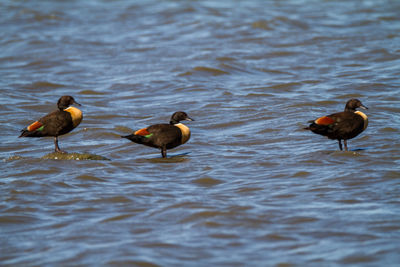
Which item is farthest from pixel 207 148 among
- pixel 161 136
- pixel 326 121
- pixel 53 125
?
pixel 53 125

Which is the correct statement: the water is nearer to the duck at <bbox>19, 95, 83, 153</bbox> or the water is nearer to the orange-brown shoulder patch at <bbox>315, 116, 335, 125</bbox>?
the duck at <bbox>19, 95, 83, 153</bbox>

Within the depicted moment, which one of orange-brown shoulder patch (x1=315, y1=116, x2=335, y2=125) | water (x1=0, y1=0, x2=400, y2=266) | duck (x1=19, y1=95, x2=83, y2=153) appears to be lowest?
water (x1=0, y1=0, x2=400, y2=266)

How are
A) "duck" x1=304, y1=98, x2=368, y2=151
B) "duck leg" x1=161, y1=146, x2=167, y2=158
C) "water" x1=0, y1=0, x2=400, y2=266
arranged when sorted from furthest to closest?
"duck leg" x1=161, y1=146, x2=167, y2=158
"duck" x1=304, y1=98, x2=368, y2=151
"water" x1=0, y1=0, x2=400, y2=266

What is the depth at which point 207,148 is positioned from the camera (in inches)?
429

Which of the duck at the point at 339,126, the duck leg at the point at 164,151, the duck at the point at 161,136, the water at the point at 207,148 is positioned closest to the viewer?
the water at the point at 207,148

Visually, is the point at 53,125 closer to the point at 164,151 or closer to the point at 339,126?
the point at 164,151

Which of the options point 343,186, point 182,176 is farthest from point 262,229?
point 182,176

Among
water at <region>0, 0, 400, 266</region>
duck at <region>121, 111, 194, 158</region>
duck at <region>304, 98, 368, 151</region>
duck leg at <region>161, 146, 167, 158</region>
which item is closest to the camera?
water at <region>0, 0, 400, 266</region>

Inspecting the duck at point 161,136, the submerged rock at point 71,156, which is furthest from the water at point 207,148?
the duck at point 161,136

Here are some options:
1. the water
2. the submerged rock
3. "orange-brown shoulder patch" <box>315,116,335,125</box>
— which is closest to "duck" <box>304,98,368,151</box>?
"orange-brown shoulder patch" <box>315,116,335,125</box>

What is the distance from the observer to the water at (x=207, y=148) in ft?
21.4

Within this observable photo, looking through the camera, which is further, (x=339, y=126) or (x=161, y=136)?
(x=161, y=136)

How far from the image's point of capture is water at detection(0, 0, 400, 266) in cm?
652

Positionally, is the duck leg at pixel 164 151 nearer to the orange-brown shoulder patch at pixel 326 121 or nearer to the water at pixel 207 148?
the water at pixel 207 148
